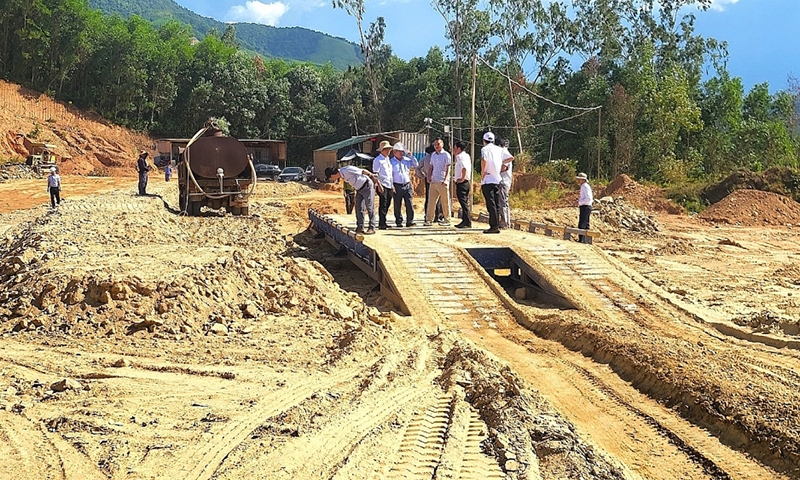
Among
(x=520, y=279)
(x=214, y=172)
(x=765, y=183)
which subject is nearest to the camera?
(x=520, y=279)

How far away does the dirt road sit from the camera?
4297 millimetres

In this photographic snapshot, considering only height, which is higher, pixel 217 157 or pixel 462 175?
pixel 217 157

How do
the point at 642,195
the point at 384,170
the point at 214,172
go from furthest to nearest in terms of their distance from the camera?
the point at 642,195 → the point at 214,172 → the point at 384,170

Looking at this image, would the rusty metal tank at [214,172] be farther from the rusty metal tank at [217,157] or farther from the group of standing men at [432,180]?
the group of standing men at [432,180]

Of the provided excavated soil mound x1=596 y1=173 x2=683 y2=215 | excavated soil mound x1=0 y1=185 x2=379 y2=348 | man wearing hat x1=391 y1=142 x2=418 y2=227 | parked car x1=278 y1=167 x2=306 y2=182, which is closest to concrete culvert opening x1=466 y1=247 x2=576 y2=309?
excavated soil mound x1=0 y1=185 x2=379 y2=348

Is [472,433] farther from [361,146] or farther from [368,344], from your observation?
[361,146]

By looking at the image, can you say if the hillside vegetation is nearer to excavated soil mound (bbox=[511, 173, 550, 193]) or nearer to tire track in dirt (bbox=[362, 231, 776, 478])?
excavated soil mound (bbox=[511, 173, 550, 193])

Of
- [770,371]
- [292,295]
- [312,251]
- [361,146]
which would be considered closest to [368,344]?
[292,295]

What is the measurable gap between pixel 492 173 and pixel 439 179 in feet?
4.16

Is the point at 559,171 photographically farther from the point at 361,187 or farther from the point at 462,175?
the point at 361,187

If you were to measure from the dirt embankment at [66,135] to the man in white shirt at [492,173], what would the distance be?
34.8m

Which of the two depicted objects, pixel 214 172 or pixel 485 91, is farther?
pixel 485 91

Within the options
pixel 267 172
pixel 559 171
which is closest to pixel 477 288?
pixel 559 171

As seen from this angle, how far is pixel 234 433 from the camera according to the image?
4.53m
